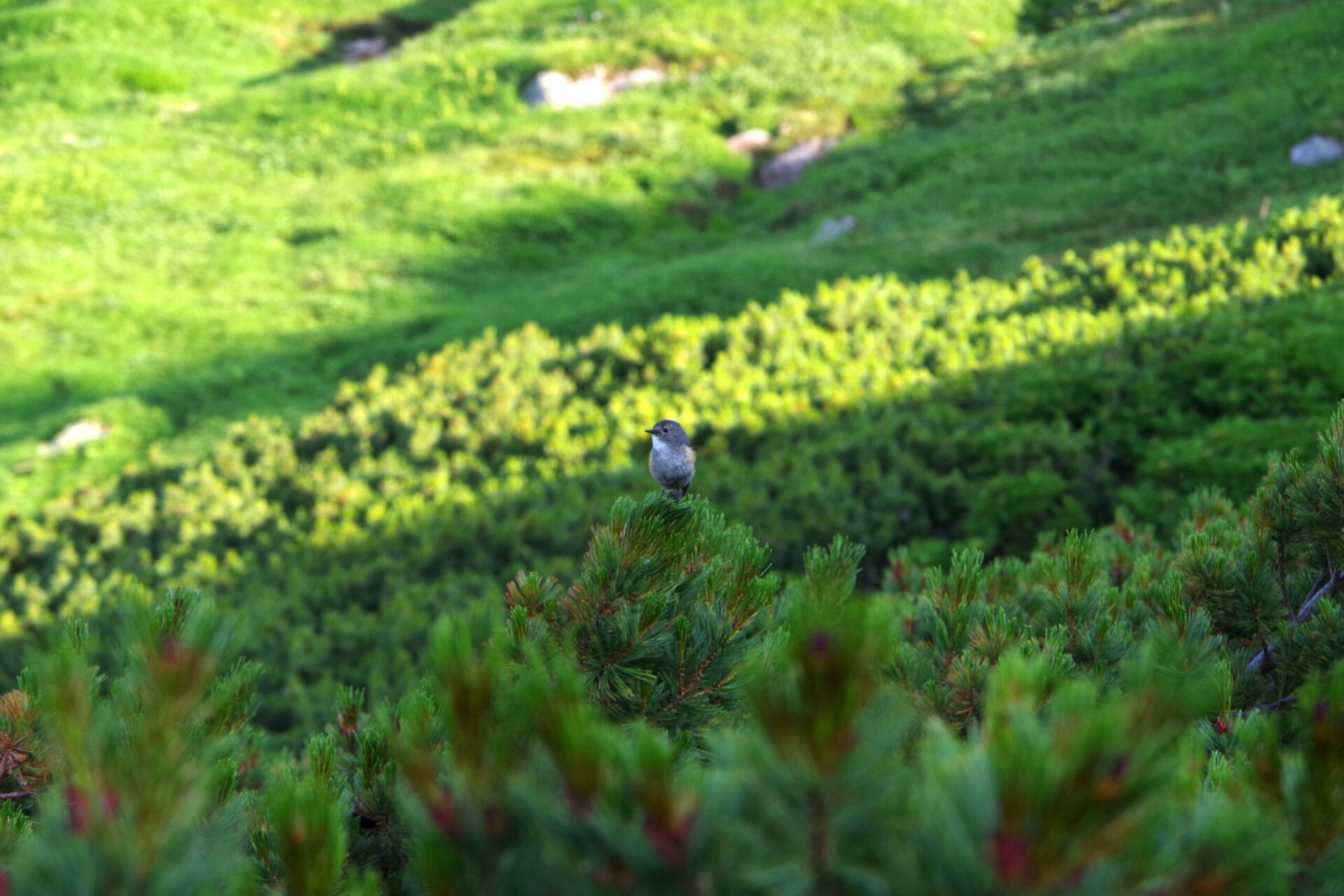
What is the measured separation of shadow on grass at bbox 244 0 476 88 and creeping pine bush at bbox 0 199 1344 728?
98.9 feet

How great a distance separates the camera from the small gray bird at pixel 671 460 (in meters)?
3.80

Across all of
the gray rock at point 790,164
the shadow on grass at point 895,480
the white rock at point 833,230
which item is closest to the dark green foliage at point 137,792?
the shadow on grass at point 895,480

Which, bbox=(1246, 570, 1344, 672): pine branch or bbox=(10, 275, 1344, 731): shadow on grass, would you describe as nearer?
bbox=(1246, 570, 1344, 672): pine branch

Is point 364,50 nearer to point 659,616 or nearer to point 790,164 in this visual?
point 790,164

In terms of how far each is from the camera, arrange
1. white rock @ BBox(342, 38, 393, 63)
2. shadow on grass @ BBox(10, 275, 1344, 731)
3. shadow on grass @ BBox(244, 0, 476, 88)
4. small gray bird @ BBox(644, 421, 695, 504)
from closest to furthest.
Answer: small gray bird @ BBox(644, 421, 695, 504) < shadow on grass @ BBox(10, 275, 1344, 731) < shadow on grass @ BBox(244, 0, 476, 88) < white rock @ BBox(342, 38, 393, 63)

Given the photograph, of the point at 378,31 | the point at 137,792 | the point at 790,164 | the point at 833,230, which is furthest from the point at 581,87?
the point at 137,792

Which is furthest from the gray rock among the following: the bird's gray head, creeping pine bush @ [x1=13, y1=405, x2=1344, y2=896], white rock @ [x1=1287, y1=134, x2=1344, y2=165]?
creeping pine bush @ [x1=13, y1=405, x2=1344, y2=896]

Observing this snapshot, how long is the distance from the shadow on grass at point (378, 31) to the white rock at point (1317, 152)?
32.6 m

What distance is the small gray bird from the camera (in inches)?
150

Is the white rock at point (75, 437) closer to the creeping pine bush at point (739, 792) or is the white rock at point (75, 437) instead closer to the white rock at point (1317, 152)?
the creeping pine bush at point (739, 792)

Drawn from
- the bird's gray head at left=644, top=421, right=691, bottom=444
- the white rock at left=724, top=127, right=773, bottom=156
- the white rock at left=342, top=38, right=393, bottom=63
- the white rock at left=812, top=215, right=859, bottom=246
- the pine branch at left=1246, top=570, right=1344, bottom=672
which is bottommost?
the white rock at left=812, top=215, right=859, bottom=246

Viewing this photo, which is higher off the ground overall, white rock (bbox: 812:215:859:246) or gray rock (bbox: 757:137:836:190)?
gray rock (bbox: 757:137:836:190)

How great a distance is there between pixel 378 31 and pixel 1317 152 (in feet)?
118

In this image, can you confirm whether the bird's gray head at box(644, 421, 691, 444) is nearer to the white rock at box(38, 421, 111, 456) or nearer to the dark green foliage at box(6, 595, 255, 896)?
the dark green foliage at box(6, 595, 255, 896)
